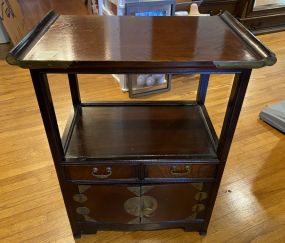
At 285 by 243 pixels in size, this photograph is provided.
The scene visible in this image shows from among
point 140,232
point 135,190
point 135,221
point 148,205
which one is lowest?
point 140,232

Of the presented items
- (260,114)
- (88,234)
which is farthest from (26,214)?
(260,114)

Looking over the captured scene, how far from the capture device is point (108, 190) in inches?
38.1

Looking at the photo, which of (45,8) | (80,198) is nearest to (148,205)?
(80,198)

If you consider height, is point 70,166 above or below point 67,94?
above

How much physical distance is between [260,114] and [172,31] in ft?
4.17

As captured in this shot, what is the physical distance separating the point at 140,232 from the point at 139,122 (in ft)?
1.68

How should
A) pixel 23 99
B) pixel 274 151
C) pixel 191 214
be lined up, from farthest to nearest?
pixel 23 99
pixel 274 151
pixel 191 214

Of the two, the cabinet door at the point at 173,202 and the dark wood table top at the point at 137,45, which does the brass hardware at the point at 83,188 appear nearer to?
the cabinet door at the point at 173,202

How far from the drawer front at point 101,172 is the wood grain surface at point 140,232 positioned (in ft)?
1.31

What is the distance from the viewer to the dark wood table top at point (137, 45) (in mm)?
662

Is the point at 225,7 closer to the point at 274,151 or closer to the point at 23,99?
the point at 274,151

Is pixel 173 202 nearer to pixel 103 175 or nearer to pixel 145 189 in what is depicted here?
pixel 145 189

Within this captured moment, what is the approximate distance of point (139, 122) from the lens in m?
1.06

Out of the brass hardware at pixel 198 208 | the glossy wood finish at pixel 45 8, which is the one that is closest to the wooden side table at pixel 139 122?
the brass hardware at pixel 198 208
